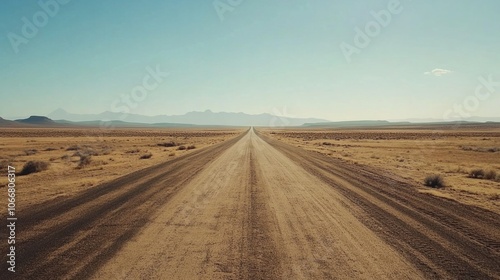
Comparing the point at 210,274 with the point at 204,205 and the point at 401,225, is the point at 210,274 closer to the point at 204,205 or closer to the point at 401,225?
the point at 204,205

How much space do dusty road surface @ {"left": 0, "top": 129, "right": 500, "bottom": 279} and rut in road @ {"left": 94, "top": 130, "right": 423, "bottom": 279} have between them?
0.07 ft

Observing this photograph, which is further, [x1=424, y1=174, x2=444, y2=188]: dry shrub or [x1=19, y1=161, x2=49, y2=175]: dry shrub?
[x1=19, y1=161, x2=49, y2=175]: dry shrub

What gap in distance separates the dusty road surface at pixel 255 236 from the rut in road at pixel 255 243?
2cm

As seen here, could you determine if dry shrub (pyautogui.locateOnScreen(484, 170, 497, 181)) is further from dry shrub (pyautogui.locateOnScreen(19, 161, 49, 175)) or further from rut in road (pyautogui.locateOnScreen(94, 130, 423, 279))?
dry shrub (pyautogui.locateOnScreen(19, 161, 49, 175))

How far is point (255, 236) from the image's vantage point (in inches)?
254

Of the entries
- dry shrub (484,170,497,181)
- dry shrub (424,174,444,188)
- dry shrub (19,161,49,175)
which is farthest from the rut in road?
dry shrub (19,161,49,175)

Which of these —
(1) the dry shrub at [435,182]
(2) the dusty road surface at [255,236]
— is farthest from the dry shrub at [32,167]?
(1) the dry shrub at [435,182]

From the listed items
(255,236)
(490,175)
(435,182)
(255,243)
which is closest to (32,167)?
(255,236)

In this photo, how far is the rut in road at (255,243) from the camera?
4.89m

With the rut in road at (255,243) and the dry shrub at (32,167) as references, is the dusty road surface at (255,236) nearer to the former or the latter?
the rut in road at (255,243)

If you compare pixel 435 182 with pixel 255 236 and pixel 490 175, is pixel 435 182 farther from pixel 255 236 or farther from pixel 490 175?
pixel 255 236

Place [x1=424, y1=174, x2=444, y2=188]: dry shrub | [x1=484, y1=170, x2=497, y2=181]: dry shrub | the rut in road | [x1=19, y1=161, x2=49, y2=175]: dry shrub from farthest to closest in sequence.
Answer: [x1=19, y1=161, x2=49, y2=175]: dry shrub → [x1=484, y1=170, x2=497, y2=181]: dry shrub → [x1=424, y1=174, x2=444, y2=188]: dry shrub → the rut in road

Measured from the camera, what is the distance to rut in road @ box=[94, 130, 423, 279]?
4.89 metres

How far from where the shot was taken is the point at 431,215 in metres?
8.19
